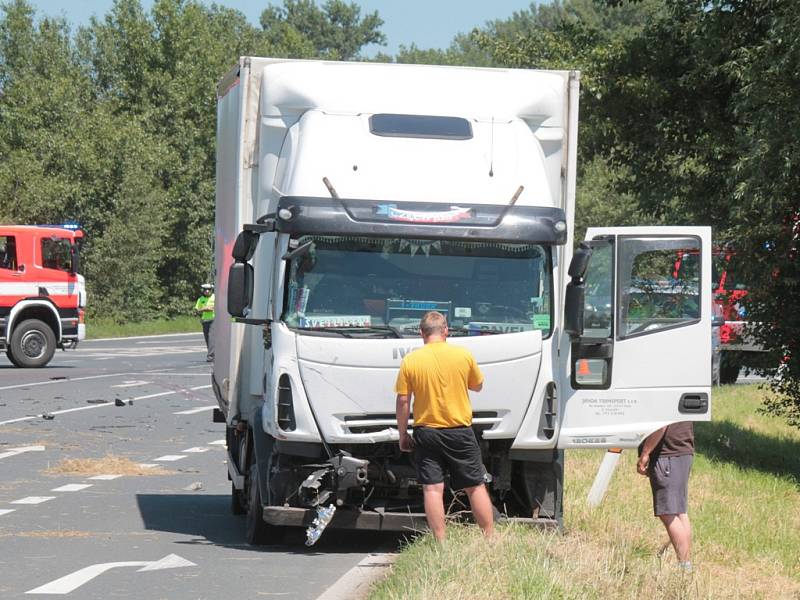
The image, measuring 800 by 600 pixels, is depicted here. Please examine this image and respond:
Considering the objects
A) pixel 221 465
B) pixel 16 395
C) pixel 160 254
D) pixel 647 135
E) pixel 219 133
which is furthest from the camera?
pixel 160 254

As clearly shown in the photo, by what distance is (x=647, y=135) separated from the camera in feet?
80.2

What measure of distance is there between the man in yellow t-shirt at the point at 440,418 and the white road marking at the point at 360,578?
0.46 m

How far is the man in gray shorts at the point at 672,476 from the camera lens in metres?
9.90

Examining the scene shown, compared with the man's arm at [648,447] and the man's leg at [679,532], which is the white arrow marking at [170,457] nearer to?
the man's arm at [648,447]

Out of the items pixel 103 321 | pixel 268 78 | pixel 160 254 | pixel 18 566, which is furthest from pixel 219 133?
pixel 160 254

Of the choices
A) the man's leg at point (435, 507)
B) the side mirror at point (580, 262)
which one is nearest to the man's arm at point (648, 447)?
the side mirror at point (580, 262)

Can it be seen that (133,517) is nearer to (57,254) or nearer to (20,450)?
(20,450)

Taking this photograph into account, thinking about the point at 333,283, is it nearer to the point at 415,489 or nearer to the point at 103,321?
the point at 415,489

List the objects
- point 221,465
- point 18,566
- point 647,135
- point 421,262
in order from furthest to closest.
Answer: point 647,135
point 221,465
point 421,262
point 18,566

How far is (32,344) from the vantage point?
34.2 m

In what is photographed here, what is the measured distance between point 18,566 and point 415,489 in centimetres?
259

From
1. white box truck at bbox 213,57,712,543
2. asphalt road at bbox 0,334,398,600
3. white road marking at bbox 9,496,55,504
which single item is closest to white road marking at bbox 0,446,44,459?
asphalt road at bbox 0,334,398,600

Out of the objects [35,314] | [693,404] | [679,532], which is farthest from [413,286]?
[35,314]

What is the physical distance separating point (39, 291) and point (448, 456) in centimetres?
2489
